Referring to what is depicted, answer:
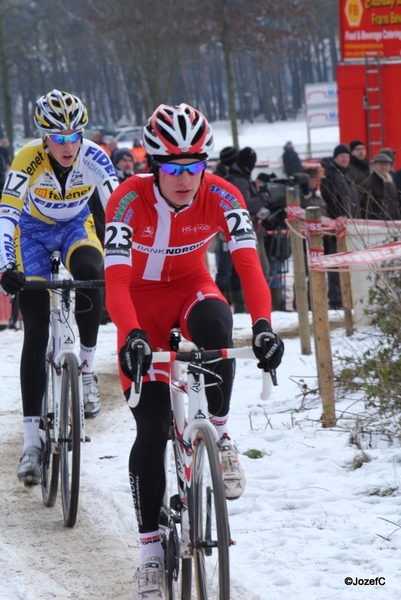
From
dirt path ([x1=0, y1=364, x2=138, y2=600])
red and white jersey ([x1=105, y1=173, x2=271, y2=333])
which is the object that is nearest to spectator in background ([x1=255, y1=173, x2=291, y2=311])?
dirt path ([x1=0, y1=364, x2=138, y2=600])

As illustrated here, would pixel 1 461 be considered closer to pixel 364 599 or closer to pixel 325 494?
pixel 325 494

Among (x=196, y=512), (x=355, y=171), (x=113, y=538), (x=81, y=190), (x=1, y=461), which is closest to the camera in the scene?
(x=196, y=512)

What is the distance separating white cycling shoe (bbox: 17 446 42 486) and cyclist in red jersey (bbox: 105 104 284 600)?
1.62m

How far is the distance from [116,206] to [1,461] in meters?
3.20

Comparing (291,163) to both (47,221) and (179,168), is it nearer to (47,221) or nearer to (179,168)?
(47,221)

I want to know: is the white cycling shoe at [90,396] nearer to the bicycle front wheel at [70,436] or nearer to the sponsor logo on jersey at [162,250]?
the bicycle front wheel at [70,436]

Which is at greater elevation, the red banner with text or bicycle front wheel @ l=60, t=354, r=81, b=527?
the red banner with text

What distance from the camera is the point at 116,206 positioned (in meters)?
3.97

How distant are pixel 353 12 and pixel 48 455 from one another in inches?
618

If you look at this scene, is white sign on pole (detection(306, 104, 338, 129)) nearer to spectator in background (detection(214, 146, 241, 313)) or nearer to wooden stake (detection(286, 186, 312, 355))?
spectator in background (detection(214, 146, 241, 313))

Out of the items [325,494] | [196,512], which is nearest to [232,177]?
[325,494]

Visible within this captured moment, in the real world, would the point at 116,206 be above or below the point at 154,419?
above

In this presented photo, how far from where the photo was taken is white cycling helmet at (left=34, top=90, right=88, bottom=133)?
18.4ft

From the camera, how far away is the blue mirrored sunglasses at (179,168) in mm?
3832
